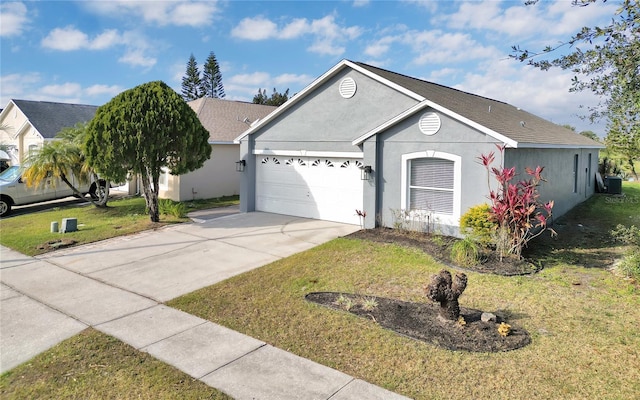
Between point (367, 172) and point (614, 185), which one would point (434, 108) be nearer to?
point (367, 172)

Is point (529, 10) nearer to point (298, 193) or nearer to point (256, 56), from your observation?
point (298, 193)

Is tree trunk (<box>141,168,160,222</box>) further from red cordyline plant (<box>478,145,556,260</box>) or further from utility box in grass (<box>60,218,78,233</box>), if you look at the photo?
red cordyline plant (<box>478,145,556,260</box>)

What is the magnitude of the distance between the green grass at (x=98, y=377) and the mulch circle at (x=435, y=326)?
257cm

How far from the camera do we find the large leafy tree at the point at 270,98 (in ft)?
145

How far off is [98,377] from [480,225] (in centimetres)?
766

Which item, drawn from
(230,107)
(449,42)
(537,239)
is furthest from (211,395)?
(230,107)

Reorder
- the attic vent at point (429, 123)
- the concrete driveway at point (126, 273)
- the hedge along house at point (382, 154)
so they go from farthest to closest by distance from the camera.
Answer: the attic vent at point (429, 123)
the hedge along house at point (382, 154)
the concrete driveway at point (126, 273)

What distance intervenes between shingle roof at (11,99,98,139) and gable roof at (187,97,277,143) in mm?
8665

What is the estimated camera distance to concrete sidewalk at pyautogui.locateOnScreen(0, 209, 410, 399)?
443 cm

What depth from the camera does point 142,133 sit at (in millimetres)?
12078

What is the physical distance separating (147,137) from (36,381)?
899 centimetres

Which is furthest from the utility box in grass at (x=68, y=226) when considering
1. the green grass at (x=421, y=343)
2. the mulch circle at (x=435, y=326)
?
the mulch circle at (x=435, y=326)

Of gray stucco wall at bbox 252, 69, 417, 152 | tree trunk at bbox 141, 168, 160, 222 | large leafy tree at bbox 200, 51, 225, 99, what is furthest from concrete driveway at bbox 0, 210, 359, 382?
large leafy tree at bbox 200, 51, 225, 99

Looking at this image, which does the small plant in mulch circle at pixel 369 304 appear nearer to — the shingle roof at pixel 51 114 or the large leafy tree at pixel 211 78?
the shingle roof at pixel 51 114
